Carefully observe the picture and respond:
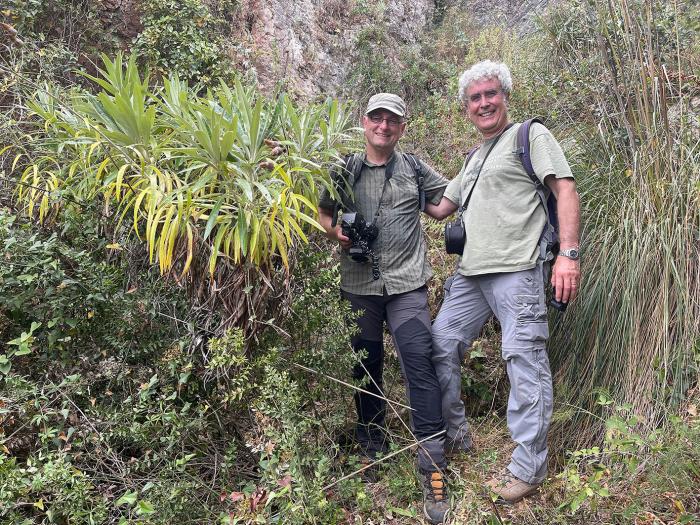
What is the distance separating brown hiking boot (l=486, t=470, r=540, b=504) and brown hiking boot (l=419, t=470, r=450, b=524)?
0.79 ft

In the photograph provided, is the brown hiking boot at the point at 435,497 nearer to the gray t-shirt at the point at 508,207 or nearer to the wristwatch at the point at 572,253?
the gray t-shirt at the point at 508,207

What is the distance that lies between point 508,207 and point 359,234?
0.86 m

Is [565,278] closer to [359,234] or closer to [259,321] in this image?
[359,234]

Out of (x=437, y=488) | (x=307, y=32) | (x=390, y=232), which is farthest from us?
(x=307, y=32)

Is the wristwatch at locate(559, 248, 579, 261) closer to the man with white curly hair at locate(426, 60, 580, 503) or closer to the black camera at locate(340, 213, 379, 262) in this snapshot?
Result: the man with white curly hair at locate(426, 60, 580, 503)

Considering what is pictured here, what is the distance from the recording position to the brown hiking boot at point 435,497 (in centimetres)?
267

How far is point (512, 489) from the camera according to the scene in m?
2.66

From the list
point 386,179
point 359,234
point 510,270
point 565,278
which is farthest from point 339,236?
point 565,278

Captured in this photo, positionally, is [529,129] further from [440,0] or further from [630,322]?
[440,0]

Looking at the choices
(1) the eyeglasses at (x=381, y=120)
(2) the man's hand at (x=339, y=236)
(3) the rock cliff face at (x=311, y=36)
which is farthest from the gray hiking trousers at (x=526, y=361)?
(3) the rock cliff face at (x=311, y=36)

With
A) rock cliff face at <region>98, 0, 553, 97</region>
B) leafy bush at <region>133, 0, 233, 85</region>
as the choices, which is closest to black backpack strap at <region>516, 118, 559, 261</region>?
rock cliff face at <region>98, 0, 553, 97</region>

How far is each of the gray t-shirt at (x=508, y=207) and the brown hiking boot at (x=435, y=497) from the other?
1137mm

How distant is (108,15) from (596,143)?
18.2ft

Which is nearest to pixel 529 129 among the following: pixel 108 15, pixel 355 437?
pixel 355 437
